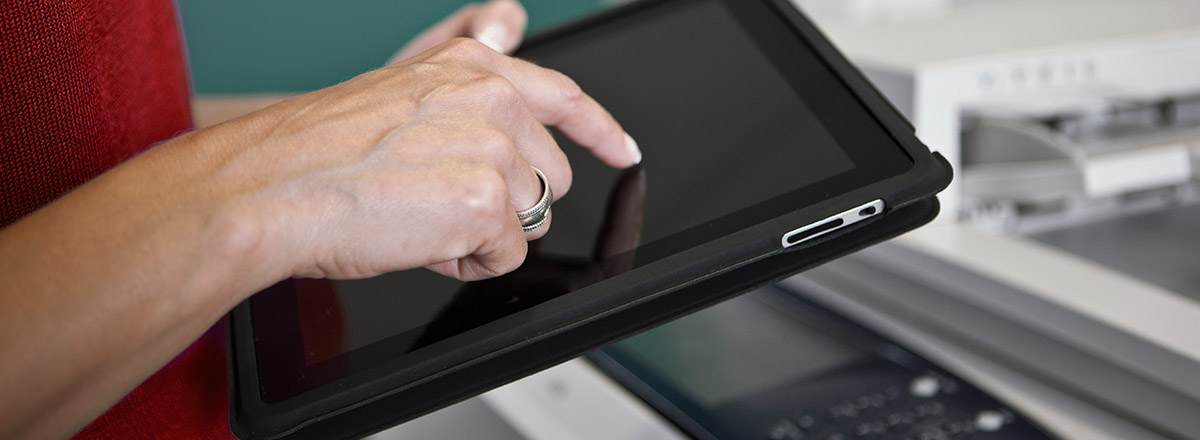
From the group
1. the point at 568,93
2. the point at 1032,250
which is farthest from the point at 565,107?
the point at 1032,250

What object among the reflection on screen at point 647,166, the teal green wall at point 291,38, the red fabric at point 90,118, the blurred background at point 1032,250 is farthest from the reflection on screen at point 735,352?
the teal green wall at point 291,38

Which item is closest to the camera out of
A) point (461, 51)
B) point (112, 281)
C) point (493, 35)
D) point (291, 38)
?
point (112, 281)

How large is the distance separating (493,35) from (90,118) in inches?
11.1

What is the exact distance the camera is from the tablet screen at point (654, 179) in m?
0.36

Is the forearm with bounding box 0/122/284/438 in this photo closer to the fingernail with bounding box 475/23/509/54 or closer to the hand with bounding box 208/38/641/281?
the hand with bounding box 208/38/641/281

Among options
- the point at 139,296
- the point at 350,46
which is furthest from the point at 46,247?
the point at 350,46

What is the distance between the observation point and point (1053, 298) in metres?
0.52

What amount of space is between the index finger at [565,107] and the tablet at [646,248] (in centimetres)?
3

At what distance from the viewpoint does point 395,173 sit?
0.30m

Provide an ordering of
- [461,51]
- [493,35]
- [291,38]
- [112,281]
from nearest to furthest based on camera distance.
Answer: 1. [112,281]
2. [461,51]
3. [493,35]
4. [291,38]

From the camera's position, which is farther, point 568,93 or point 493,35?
point 493,35

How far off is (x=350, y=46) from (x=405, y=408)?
1.17m

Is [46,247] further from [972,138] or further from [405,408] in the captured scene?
[972,138]

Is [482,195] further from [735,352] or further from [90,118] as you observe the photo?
[735,352]
